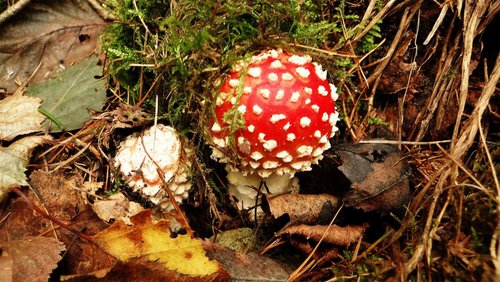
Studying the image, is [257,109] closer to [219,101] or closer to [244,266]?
[219,101]

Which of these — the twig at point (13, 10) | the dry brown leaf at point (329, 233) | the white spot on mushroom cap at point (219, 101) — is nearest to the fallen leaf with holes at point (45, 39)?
the twig at point (13, 10)

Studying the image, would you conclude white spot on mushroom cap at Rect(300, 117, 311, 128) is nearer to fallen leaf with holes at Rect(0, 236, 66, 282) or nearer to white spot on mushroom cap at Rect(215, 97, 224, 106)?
white spot on mushroom cap at Rect(215, 97, 224, 106)

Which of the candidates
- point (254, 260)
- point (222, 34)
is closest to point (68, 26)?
point (222, 34)

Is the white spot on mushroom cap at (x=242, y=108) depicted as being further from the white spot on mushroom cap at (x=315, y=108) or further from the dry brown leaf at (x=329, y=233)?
the dry brown leaf at (x=329, y=233)

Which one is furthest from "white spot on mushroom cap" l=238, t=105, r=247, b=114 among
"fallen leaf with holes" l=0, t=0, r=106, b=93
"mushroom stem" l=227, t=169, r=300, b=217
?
"fallen leaf with holes" l=0, t=0, r=106, b=93

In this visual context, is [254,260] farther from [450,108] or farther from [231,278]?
[450,108]

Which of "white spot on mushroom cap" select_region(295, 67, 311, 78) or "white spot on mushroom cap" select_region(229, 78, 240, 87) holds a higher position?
"white spot on mushroom cap" select_region(229, 78, 240, 87)
